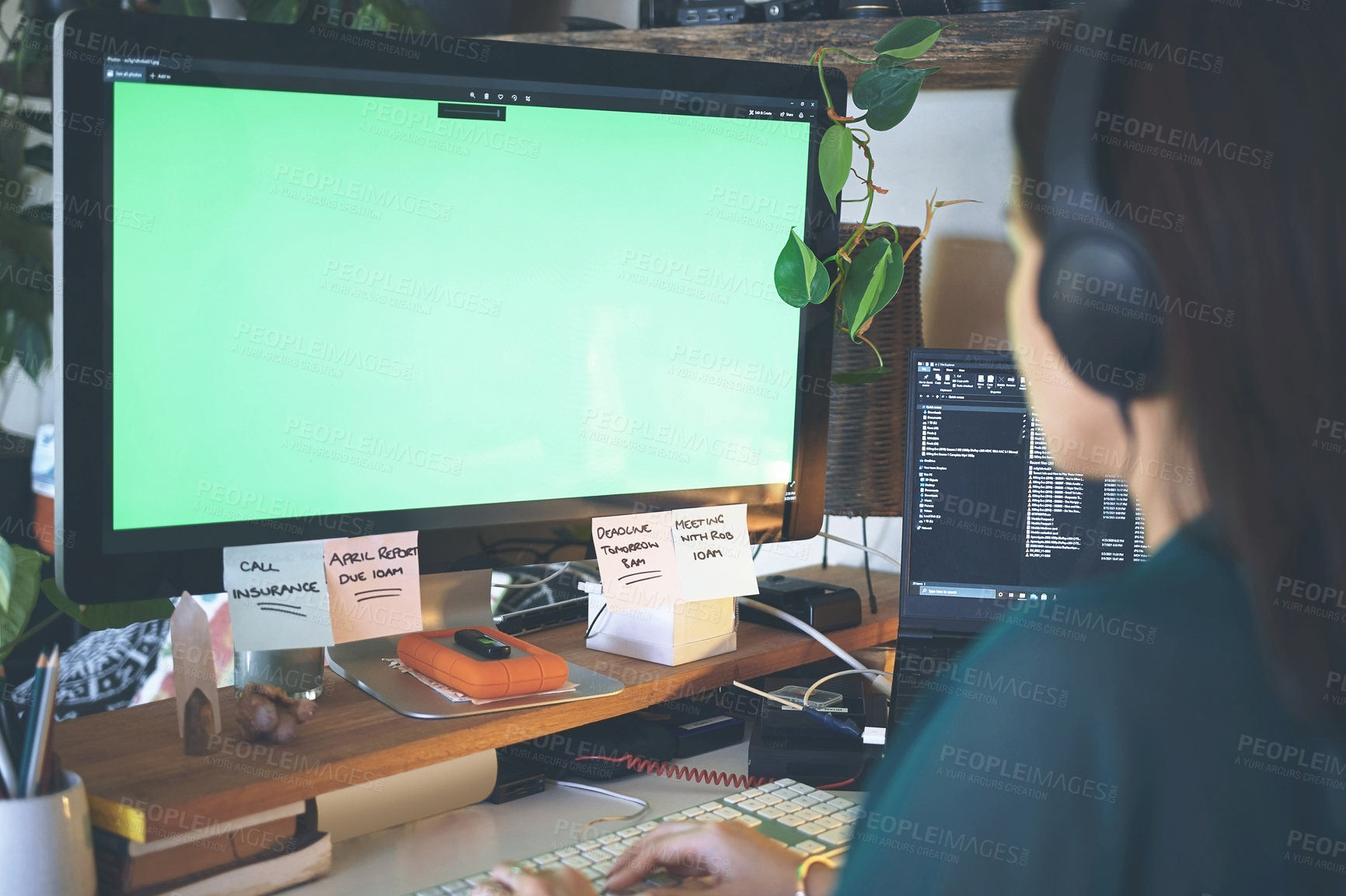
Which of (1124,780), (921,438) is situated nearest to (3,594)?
(1124,780)

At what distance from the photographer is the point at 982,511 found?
44.0 inches

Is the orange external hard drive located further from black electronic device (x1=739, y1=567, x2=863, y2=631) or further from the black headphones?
the black headphones

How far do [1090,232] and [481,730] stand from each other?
0.57 m

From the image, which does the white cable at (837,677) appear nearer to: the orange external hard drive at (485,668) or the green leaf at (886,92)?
the orange external hard drive at (485,668)

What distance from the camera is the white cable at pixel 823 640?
42.6 inches

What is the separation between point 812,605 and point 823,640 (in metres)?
0.05

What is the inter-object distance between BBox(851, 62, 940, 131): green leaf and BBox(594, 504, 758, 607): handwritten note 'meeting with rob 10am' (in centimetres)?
39

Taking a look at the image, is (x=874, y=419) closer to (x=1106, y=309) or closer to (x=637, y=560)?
(x=637, y=560)

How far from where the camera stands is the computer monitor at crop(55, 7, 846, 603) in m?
0.70

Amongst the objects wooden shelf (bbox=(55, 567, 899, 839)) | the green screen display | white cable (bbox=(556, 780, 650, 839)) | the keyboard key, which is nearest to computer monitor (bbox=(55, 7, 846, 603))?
the green screen display

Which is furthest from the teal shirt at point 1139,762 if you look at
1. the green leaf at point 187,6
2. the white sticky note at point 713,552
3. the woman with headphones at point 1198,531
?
the green leaf at point 187,6

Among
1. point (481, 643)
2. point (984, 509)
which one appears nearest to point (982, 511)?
point (984, 509)

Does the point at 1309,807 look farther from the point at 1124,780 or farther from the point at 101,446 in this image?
the point at 101,446

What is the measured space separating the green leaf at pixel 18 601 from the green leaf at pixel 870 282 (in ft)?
2.33
